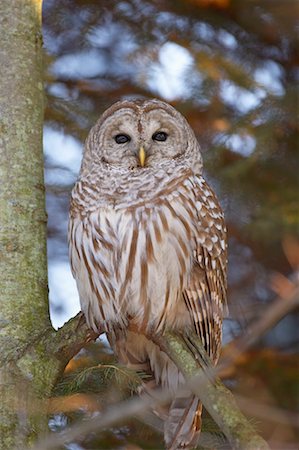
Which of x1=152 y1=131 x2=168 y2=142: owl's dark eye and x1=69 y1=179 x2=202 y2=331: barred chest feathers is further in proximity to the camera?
x1=152 y1=131 x2=168 y2=142: owl's dark eye

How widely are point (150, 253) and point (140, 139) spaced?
1.93 ft

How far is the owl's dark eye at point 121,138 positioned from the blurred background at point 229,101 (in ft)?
1.62

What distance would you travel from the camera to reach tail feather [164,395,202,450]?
11.7ft

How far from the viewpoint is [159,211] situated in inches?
141

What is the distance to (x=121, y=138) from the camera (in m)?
3.96

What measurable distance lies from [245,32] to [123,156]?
42.3 inches

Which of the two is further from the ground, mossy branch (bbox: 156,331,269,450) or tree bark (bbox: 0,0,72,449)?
tree bark (bbox: 0,0,72,449)

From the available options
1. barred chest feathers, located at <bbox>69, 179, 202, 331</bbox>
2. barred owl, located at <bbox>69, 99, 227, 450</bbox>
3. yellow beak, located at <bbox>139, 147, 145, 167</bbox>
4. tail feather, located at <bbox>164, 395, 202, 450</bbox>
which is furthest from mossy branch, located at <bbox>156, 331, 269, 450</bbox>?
yellow beak, located at <bbox>139, 147, 145, 167</bbox>

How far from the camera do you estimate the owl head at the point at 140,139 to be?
12.7 ft

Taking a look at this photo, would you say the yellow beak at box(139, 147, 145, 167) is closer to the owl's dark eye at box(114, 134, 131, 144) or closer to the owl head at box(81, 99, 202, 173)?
the owl head at box(81, 99, 202, 173)

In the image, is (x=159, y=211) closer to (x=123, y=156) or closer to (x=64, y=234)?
(x=123, y=156)

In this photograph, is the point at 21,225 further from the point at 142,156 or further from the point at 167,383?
the point at 167,383

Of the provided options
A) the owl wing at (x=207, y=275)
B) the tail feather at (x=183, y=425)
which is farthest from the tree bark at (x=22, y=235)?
the tail feather at (x=183, y=425)

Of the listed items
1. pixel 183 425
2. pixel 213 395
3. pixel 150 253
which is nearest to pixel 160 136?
pixel 150 253
